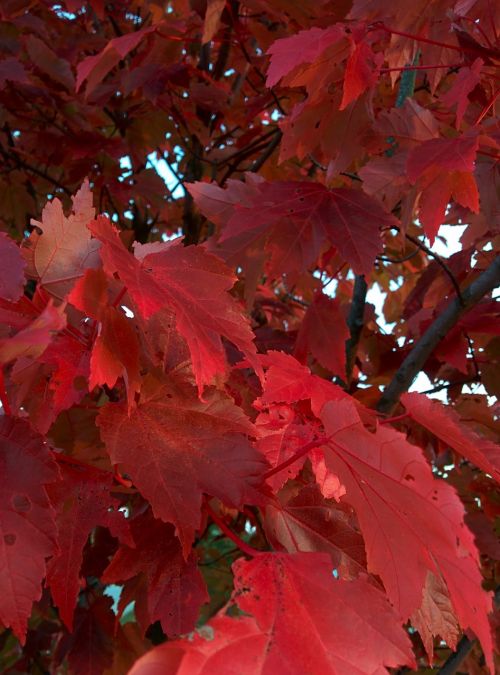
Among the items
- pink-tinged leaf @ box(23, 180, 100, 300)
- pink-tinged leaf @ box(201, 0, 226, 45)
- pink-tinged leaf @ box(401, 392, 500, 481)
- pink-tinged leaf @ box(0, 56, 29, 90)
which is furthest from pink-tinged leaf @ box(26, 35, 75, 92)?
pink-tinged leaf @ box(401, 392, 500, 481)

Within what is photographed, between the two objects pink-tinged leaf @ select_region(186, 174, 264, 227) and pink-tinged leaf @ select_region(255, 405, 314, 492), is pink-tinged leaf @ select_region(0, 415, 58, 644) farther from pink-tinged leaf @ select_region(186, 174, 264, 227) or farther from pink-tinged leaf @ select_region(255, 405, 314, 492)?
pink-tinged leaf @ select_region(186, 174, 264, 227)

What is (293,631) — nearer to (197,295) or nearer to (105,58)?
(197,295)

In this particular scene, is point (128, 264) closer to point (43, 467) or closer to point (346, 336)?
point (43, 467)

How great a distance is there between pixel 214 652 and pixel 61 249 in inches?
15.6

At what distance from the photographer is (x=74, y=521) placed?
0.63 meters

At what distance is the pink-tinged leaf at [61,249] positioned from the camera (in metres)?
0.64

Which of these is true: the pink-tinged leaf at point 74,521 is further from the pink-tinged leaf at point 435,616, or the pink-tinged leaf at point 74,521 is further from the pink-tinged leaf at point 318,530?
the pink-tinged leaf at point 435,616

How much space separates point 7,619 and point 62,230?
13.9 inches

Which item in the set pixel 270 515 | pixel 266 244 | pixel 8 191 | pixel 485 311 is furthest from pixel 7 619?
pixel 8 191

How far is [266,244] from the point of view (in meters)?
1.13

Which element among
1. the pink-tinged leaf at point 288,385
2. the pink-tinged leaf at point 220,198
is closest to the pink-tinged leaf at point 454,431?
the pink-tinged leaf at point 288,385

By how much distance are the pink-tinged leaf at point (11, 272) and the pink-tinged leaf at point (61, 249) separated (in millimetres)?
94

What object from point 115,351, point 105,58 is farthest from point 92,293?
point 105,58

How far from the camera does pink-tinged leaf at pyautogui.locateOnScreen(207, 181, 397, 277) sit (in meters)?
1.05
